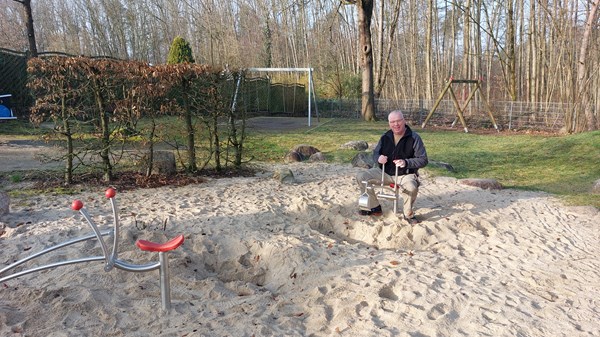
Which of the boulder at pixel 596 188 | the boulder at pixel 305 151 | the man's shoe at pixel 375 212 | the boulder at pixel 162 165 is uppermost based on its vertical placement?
the boulder at pixel 162 165

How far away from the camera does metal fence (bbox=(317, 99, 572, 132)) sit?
17625mm

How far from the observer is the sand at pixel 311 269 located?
10.7 feet

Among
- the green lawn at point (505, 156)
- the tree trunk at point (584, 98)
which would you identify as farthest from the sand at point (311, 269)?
the tree trunk at point (584, 98)

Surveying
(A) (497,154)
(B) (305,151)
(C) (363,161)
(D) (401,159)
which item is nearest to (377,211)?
(D) (401,159)

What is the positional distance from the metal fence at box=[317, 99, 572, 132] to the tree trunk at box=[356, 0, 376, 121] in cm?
170

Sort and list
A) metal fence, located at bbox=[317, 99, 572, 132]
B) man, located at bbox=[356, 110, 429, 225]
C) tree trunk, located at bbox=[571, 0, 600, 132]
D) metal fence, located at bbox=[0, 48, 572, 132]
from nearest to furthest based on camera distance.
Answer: man, located at bbox=[356, 110, 429, 225], tree trunk, located at bbox=[571, 0, 600, 132], metal fence, located at bbox=[0, 48, 572, 132], metal fence, located at bbox=[317, 99, 572, 132]

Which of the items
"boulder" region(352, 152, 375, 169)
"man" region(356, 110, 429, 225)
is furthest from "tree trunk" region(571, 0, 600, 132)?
"man" region(356, 110, 429, 225)

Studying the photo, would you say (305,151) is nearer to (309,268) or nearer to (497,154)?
(497,154)

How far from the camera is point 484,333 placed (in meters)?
3.15

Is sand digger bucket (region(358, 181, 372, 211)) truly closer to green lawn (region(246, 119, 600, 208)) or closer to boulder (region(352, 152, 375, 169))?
green lawn (region(246, 119, 600, 208))

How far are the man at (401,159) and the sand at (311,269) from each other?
0.31 m

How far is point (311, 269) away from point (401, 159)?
1.91 metres

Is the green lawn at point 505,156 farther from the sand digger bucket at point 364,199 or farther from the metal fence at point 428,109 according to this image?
the metal fence at point 428,109

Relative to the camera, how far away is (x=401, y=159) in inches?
216
